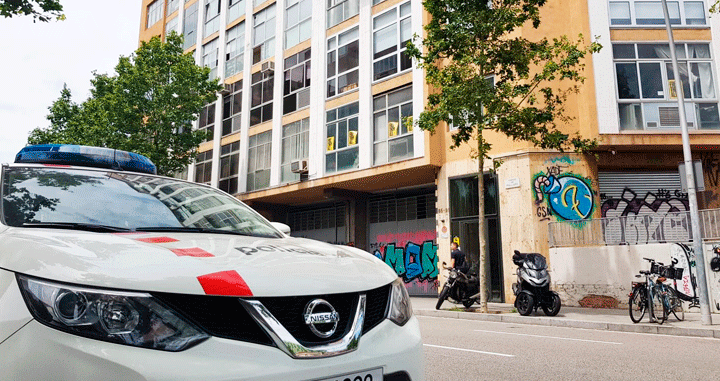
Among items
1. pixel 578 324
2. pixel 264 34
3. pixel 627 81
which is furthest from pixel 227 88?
pixel 578 324

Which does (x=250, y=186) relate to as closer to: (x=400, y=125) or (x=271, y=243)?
(x=400, y=125)

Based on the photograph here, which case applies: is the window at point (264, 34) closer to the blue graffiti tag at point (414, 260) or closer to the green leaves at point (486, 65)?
the blue graffiti tag at point (414, 260)

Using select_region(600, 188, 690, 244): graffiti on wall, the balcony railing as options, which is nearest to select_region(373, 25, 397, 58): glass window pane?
the balcony railing

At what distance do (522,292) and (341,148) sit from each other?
983cm

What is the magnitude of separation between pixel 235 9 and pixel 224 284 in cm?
2831

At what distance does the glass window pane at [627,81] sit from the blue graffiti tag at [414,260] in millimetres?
8102

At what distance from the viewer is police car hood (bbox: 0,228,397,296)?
175cm

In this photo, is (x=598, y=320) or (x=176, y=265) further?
(x=598, y=320)

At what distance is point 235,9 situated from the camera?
91.0 ft

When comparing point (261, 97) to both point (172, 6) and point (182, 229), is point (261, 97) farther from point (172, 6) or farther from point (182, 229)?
point (182, 229)

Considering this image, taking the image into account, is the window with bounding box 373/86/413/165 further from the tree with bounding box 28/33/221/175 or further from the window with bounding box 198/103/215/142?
the window with bounding box 198/103/215/142

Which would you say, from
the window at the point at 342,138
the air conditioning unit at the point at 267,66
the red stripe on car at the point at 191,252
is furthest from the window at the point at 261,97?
the red stripe on car at the point at 191,252

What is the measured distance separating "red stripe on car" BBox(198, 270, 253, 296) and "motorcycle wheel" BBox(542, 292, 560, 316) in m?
11.5

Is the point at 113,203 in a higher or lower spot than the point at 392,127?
lower
